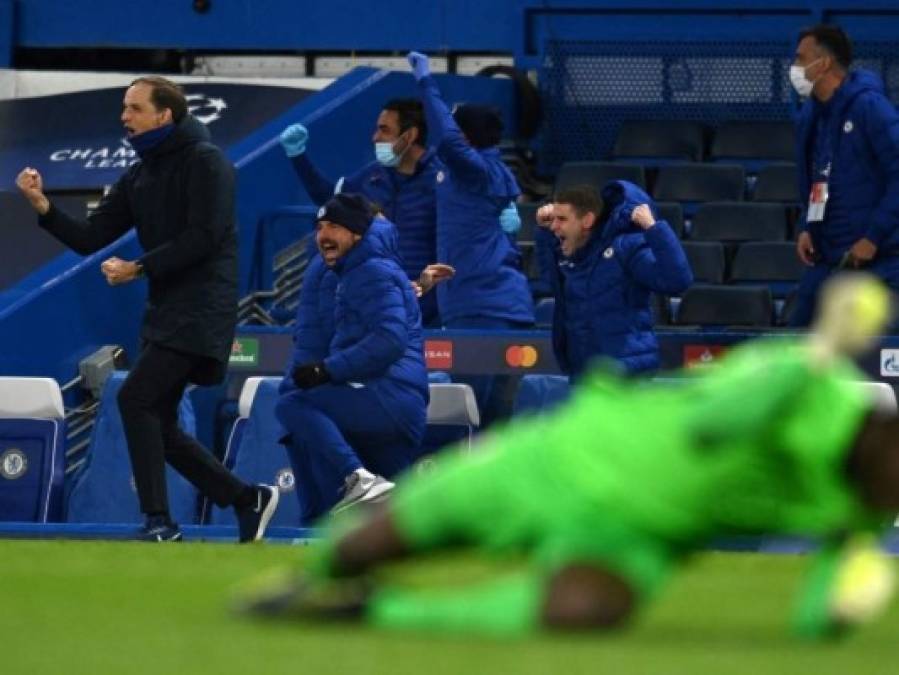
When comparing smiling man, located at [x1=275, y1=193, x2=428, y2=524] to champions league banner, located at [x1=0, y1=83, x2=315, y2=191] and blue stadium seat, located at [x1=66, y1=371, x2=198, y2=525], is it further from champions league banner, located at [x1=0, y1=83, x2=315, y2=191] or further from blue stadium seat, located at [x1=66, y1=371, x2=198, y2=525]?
champions league banner, located at [x1=0, y1=83, x2=315, y2=191]

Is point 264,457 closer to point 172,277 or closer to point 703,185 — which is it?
point 172,277

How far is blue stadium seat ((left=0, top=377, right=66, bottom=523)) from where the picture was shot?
13.8 metres

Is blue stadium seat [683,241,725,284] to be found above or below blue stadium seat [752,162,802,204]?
below

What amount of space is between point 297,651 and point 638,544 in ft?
2.77

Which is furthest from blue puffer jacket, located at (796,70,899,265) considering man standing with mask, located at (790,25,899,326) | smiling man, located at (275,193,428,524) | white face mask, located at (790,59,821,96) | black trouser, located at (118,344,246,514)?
black trouser, located at (118,344,246,514)

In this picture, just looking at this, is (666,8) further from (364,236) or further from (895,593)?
(895,593)

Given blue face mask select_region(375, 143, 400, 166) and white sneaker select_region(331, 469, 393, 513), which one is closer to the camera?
white sneaker select_region(331, 469, 393, 513)

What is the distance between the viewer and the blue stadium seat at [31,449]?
1377cm

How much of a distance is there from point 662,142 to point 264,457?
4.85m

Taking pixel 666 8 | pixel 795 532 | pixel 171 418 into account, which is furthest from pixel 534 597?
pixel 666 8

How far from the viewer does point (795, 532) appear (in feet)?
21.2

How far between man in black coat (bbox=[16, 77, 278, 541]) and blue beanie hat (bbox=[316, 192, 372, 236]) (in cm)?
75

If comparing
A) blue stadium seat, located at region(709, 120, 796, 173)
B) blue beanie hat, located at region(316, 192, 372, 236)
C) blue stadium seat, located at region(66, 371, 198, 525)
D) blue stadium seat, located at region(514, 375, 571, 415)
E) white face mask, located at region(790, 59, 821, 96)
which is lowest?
blue stadium seat, located at region(66, 371, 198, 525)

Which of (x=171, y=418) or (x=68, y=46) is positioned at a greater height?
(x=68, y=46)
